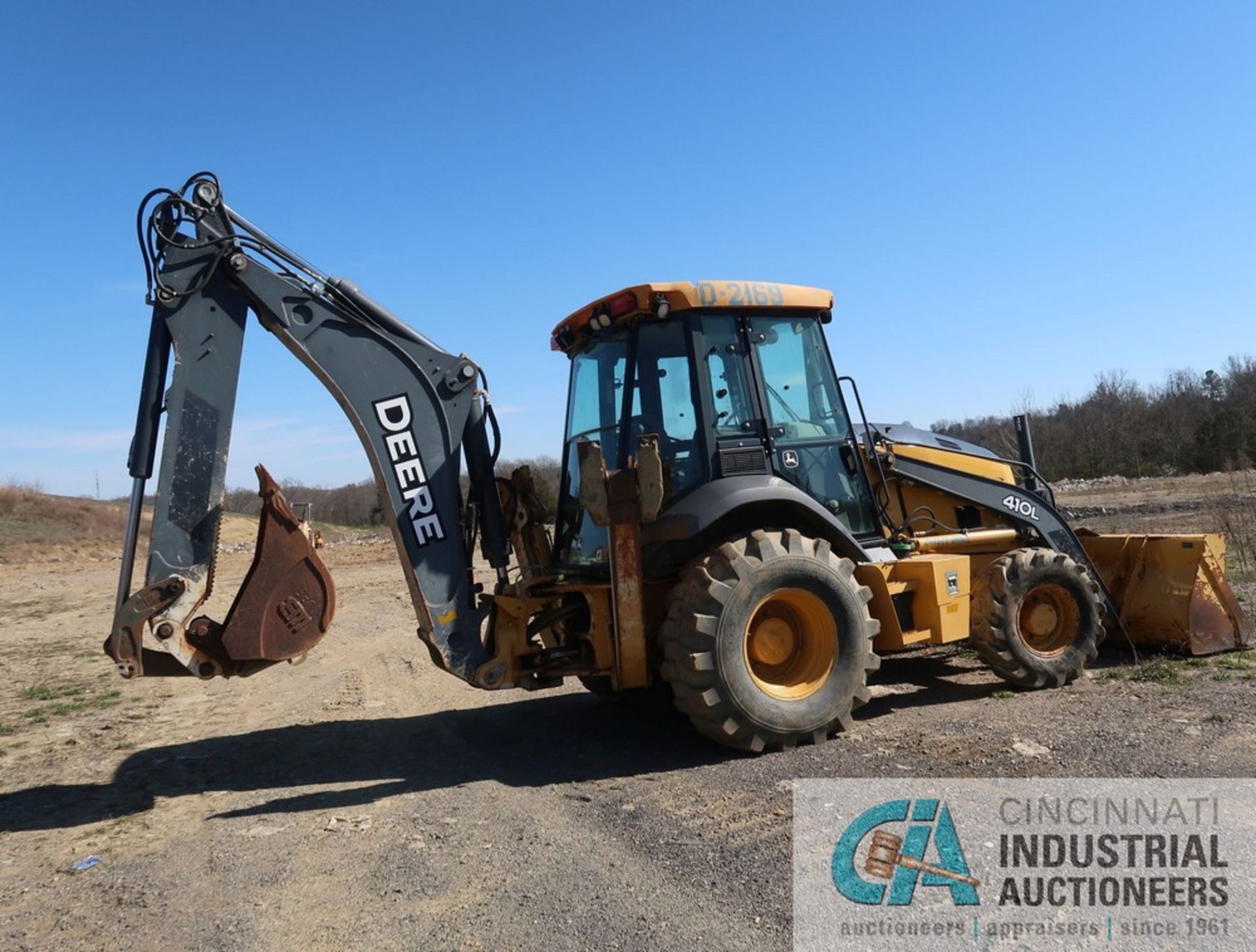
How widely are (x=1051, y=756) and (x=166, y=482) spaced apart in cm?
513

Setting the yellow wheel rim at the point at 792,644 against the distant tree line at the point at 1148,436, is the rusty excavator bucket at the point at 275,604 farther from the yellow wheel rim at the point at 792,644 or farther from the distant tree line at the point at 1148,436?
the distant tree line at the point at 1148,436

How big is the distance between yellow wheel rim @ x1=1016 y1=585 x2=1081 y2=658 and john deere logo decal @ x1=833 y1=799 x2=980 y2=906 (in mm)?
2965

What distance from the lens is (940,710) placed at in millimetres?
6266

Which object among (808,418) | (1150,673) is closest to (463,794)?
(808,418)

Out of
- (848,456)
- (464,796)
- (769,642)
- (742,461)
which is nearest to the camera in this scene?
(464,796)

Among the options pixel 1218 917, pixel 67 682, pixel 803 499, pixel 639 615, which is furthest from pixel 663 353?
pixel 67 682

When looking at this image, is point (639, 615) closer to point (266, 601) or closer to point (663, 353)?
point (663, 353)

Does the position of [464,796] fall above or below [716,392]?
below

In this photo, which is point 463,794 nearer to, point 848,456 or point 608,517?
point 608,517

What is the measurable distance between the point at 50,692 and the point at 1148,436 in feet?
125

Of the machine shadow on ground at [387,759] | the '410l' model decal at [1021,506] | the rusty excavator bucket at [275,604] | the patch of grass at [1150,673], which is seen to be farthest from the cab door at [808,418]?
the rusty excavator bucket at [275,604]

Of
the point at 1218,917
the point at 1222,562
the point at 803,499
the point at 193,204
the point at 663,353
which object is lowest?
the point at 1218,917

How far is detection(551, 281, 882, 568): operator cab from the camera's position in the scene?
5.77 m

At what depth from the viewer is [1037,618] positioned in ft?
22.4
